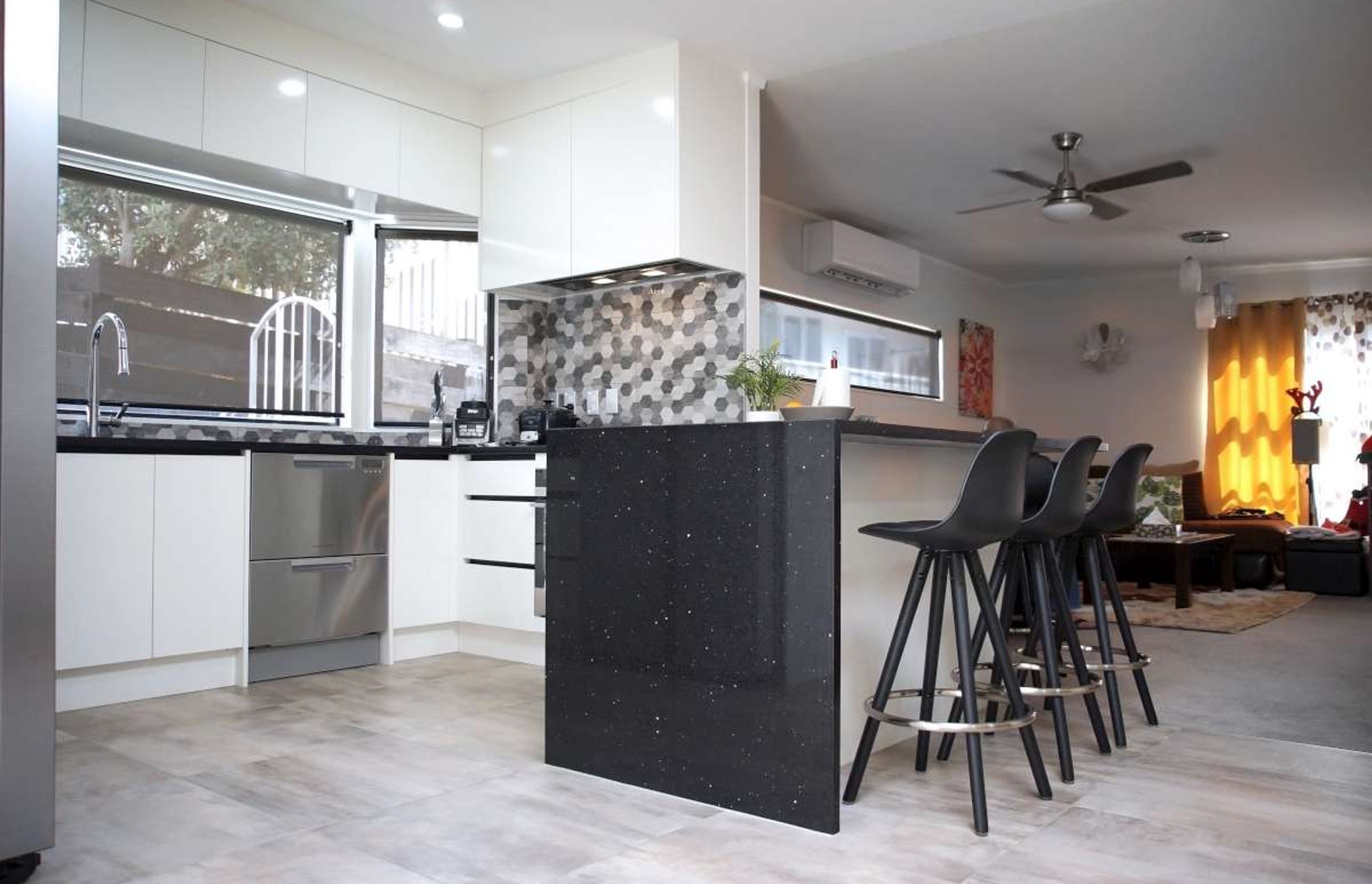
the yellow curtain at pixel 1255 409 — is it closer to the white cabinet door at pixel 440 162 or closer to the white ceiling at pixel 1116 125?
the white ceiling at pixel 1116 125

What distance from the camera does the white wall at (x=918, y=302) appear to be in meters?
7.13

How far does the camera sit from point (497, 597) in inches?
183

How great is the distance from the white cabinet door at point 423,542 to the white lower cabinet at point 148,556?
73 centimetres

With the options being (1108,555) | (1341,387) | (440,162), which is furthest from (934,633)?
(1341,387)

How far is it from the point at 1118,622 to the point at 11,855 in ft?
10.3

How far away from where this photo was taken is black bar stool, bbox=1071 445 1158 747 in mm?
3230

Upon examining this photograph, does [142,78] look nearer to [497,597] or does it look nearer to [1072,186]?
[497,597]

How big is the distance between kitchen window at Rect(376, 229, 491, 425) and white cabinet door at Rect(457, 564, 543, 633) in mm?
977

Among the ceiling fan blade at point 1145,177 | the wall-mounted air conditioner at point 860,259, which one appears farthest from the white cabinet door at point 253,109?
the ceiling fan blade at point 1145,177

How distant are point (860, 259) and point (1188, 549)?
9.66 feet

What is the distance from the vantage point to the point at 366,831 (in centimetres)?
232

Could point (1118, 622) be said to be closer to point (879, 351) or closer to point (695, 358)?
point (695, 358)

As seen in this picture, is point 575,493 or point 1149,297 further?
point 1149,297

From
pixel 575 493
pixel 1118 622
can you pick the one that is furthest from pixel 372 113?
pixel 1118 622
